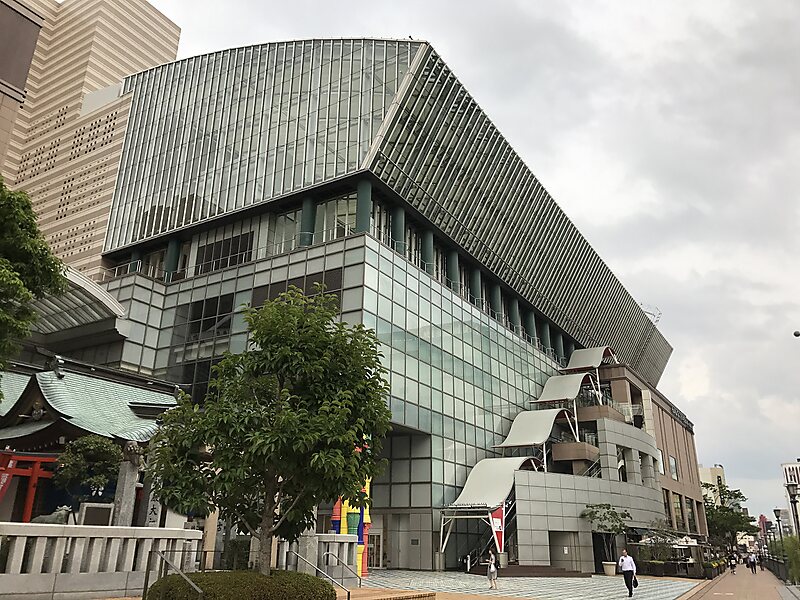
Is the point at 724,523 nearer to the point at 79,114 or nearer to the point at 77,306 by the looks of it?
the point at 77,306

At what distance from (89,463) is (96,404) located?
5.46m

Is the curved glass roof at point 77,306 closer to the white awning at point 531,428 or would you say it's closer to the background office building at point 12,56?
the background office building at point 12,56

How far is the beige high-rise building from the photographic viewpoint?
177 ft

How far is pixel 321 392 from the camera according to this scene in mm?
13836

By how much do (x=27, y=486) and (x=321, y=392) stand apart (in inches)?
639

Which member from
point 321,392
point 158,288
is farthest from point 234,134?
point 321,392

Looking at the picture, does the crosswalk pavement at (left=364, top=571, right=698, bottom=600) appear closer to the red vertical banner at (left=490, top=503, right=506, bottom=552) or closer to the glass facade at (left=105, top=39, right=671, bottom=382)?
the red vertical banner at (left=490, top=503, right=506, bottom=552)

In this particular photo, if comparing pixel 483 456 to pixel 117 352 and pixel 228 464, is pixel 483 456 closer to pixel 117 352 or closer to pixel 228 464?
pixel 117 352

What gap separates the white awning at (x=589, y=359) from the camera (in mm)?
60938

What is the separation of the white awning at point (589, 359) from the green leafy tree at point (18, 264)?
52131 mm

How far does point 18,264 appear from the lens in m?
14.6

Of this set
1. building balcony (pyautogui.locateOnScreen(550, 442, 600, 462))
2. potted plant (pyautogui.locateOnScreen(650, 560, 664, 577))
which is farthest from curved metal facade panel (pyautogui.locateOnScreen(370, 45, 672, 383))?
potted plant (pyautogui.locateOnScreen(650, 560, 664, 577))

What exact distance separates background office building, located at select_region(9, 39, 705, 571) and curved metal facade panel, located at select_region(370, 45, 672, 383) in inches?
7.2

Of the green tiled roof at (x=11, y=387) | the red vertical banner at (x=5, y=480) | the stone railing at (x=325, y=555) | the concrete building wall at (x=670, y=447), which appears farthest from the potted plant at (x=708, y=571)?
the green tiled roof at (x=11, y=387)
